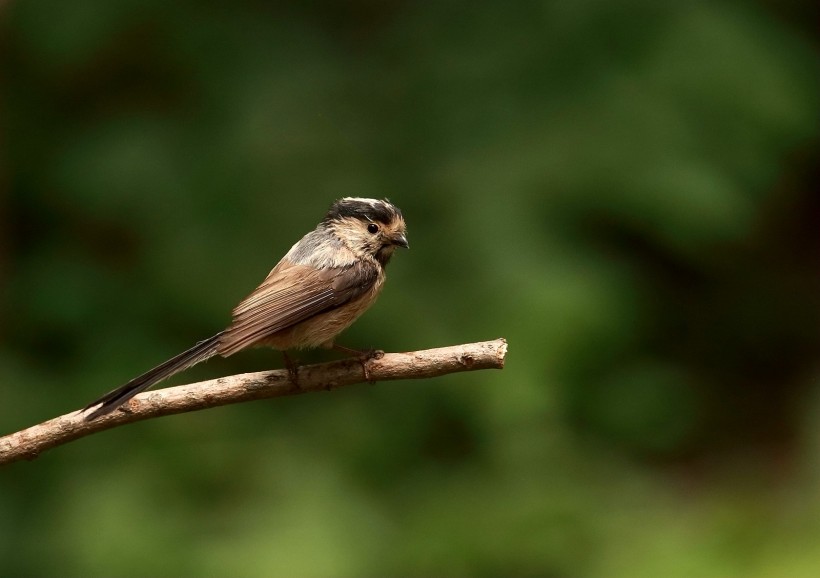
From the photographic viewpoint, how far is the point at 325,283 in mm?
3678

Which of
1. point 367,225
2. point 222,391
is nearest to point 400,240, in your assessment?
point 367,225

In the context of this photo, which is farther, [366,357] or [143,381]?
[366,357]

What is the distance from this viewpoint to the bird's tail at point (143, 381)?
289 centimetres

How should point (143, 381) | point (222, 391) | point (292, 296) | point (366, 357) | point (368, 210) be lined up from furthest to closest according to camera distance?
point (368, 210) < point (292, 296) < point (366, 357) < point (222, 391) < point (143, 381)

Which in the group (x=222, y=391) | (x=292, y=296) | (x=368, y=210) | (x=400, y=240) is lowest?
(x=222, y=391)

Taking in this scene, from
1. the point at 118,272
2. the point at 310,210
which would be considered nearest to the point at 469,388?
the point at 310,210

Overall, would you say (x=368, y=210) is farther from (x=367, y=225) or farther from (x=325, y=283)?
(x=325, y=283)

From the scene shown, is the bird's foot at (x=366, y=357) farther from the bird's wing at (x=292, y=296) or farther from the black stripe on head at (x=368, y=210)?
the black stripe on head at (x=368, y=210)

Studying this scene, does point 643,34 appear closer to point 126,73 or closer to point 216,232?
point 216,232

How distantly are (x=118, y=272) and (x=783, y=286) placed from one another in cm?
445

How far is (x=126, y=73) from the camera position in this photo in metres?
6.08

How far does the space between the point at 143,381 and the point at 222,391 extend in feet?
0.89

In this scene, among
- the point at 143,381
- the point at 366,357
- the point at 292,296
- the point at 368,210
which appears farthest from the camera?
the point at 368,210

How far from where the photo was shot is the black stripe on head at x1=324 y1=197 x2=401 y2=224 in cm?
377
